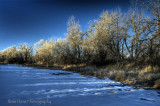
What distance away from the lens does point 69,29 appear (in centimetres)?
2462

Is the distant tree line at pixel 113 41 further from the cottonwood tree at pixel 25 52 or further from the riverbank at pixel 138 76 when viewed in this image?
the cottonwood tree at pixel 25 52

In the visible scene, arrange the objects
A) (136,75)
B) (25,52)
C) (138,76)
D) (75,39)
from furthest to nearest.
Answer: (25,52) < (75,39) < (136,75) < (138,76)

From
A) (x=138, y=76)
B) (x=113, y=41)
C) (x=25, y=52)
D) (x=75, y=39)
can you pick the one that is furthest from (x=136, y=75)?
(x=25, y=52)

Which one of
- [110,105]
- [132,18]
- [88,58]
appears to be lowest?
[110,105]

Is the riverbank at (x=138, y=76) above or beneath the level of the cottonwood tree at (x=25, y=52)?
beneath

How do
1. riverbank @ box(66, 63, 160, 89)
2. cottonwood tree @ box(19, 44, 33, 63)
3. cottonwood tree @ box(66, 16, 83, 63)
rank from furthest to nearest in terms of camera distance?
cottonwood tree @ box(19, 44, 33, 63), cottonwood tree @ box(66, 16, 83, 63), riverbank @ box(66, 63, 160, 89)

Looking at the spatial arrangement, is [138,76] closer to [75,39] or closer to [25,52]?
[75,39]

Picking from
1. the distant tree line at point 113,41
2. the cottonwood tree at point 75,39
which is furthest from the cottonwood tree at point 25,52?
the cottonwood tree at point 75,39

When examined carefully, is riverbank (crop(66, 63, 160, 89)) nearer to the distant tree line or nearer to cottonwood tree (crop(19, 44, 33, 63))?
the distant tree line

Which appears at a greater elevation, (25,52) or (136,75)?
(25,52)

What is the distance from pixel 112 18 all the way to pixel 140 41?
9230 mm

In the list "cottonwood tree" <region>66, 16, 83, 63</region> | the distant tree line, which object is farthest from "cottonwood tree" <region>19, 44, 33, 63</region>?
"cottonwood tree" <region>66, 16, 83, 63</region>

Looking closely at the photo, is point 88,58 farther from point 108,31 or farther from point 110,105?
point 110,105

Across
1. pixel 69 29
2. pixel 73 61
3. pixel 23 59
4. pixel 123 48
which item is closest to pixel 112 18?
pixel 123 48
